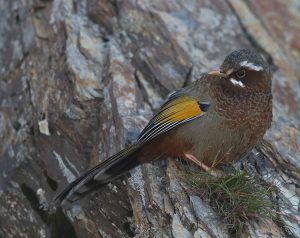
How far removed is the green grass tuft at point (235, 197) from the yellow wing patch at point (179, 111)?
23.9 inches

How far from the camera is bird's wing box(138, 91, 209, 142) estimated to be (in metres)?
6.46

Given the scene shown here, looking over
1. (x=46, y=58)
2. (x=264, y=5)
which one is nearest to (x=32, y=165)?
(x=46, y=58)

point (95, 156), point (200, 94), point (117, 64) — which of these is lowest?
point (95, 156)

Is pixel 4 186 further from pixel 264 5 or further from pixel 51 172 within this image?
pixel 264 5

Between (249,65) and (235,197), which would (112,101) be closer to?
(249,65)

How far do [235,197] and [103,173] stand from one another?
1385mm

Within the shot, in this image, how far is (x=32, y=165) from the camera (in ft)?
24.9

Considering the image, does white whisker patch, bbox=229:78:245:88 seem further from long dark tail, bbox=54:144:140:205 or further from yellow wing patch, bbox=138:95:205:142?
long dark tail, bbox=54:144:140:205

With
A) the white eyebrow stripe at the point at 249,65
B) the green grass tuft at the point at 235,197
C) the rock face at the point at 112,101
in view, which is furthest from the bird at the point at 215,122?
the green grass tuft at the point at 235,197

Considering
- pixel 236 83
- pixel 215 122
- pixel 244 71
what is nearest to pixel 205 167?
pixel 215 122

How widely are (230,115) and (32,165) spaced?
7.58 ft

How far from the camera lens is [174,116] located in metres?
6.52

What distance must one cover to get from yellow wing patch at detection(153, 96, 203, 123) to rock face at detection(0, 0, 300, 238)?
0.40m

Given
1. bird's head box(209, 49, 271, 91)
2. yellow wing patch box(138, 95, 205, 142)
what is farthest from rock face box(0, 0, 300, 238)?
bird's head box(209, 49, 271, 91)
